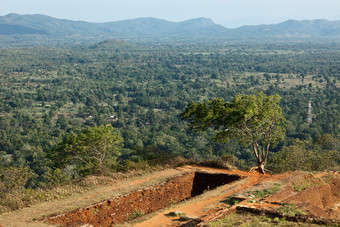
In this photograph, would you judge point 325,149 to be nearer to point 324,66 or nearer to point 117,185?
point 117,185

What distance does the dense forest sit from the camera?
173 feet

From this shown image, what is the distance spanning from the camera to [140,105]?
10700 centimetres

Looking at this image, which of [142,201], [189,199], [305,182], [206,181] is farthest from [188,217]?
[305,182]

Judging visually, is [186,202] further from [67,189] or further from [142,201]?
[67,189]

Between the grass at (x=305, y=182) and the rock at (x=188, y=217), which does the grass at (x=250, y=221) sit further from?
the grass at (x=305, y=182)

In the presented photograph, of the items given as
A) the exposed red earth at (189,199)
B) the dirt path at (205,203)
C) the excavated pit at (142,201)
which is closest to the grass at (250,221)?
the exposed red earth at (189,199)

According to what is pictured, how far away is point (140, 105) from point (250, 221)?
95889 millimetres

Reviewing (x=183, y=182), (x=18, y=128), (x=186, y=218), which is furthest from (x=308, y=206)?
(x=18, y=128)

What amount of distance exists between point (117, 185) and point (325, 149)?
24669mm

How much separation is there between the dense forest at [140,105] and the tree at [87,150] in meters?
0.99

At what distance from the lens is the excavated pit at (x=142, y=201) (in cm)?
1377

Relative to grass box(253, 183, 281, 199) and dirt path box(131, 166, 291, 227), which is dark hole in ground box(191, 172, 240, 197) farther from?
grass box(253, 183, 281, 199)

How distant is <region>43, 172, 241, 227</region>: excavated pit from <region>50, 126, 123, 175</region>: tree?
645cm

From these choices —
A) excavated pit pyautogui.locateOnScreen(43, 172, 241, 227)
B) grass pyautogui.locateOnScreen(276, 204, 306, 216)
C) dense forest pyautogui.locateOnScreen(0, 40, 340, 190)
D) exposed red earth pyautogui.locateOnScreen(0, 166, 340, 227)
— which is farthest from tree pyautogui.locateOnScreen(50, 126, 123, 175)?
grass pyautogui.locateOnScreen(276, 204, 306, 216)
